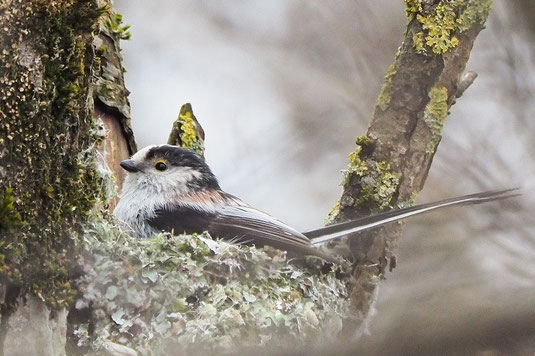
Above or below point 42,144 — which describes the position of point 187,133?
above

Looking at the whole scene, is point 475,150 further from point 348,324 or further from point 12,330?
point 12,330

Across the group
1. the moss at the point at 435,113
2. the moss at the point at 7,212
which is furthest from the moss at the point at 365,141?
the moss at the point at 7,212

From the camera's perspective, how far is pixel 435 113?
3193 millimetres

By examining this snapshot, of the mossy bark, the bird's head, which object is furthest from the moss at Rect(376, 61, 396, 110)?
the mossy bark

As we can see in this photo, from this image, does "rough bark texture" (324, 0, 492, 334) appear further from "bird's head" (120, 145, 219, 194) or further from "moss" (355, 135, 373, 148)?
"bird's head" (120, 145, 219, 194)

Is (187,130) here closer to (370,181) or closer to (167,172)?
(167,172)

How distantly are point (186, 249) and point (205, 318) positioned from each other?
1.38 feet

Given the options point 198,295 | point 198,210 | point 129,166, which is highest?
point 129,166

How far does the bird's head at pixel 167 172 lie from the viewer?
3818 millimetres

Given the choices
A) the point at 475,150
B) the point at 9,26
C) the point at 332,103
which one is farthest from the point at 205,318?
the point at 332,103

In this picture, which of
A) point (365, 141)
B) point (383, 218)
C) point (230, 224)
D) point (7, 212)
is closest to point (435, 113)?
point (365, 141)

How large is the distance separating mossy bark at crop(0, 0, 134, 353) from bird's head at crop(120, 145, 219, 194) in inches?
55.5

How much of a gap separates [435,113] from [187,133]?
153 cm

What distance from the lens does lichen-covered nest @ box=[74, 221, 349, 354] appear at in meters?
2.52
